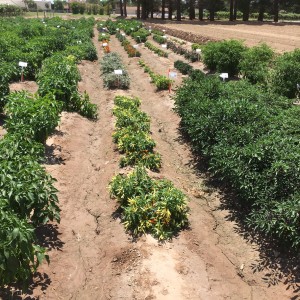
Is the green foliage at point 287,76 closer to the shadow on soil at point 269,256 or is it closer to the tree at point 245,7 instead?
the shadow on soil at point 269,256

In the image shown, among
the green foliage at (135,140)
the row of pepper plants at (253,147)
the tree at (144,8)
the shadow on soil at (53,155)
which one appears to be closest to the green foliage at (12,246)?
the row of pepper plants at (253,147)

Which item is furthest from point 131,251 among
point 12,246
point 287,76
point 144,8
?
point 144,8

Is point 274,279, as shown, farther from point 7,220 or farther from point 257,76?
point 257,76

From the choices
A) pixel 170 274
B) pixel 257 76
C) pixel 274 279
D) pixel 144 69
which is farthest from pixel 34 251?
pixel 144 69

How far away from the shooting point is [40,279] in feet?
17.5

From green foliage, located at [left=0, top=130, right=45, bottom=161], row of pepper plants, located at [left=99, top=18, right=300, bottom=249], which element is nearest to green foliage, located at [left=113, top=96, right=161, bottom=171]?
row of pepper plants, located at [left=99, top=18, right=300, bottom=249]

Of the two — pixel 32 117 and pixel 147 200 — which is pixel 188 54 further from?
pixel 147 200

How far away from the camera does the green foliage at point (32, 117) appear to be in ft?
24.3

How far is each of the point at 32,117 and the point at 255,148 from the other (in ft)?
→ 15.2

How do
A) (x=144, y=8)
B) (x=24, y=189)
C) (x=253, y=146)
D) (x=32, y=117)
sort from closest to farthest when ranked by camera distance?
1. (x=24, y=189)
2. (x=253, y=146)
3. (x=32, y=117)
4. (x=144, y=8)

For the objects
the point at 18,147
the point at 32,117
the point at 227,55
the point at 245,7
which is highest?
the point at 245,7

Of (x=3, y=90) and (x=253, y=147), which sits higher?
(x=3, y=90)

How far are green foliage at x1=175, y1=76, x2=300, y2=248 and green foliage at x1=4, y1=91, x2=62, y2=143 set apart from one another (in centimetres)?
352

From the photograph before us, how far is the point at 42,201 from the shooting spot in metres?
5.36
